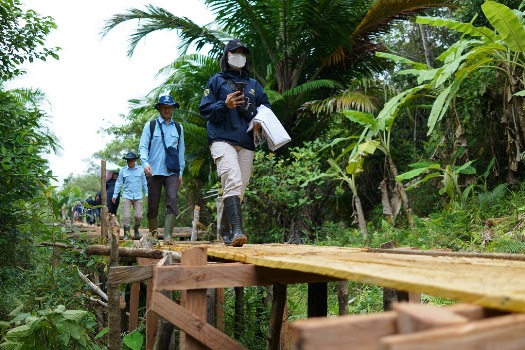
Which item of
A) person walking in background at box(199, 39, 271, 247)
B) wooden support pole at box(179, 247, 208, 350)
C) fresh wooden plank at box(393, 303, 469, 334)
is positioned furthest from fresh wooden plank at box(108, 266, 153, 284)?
fresh wooden plank at box(393, 303, 469, 334)

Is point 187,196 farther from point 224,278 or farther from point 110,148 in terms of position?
point 224,278

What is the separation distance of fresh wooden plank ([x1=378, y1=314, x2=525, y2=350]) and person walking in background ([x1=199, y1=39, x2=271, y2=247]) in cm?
378

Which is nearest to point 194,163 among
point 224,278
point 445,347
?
point 224,278

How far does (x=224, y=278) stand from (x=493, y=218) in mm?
5664

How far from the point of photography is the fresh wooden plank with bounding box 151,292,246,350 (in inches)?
129

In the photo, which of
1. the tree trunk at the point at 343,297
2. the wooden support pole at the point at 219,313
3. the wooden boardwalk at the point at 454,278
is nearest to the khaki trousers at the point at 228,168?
the tree trunk at the point at 343,297

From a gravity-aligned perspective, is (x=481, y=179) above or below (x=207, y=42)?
below

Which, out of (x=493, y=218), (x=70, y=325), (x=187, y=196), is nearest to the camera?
(x=70, y=325)

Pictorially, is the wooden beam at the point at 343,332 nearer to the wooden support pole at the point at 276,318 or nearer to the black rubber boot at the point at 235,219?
the wooden support pole at the point at 276,318

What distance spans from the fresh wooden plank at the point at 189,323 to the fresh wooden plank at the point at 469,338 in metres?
2.07

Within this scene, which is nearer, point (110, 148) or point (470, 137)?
point (470, 137)

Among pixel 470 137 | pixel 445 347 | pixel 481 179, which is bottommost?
pixel 445 347

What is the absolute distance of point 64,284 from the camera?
7.25 m

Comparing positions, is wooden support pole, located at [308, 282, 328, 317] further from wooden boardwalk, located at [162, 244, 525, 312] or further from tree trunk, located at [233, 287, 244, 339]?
wooden boardwalk, located at [162, 244, 525, 312]
